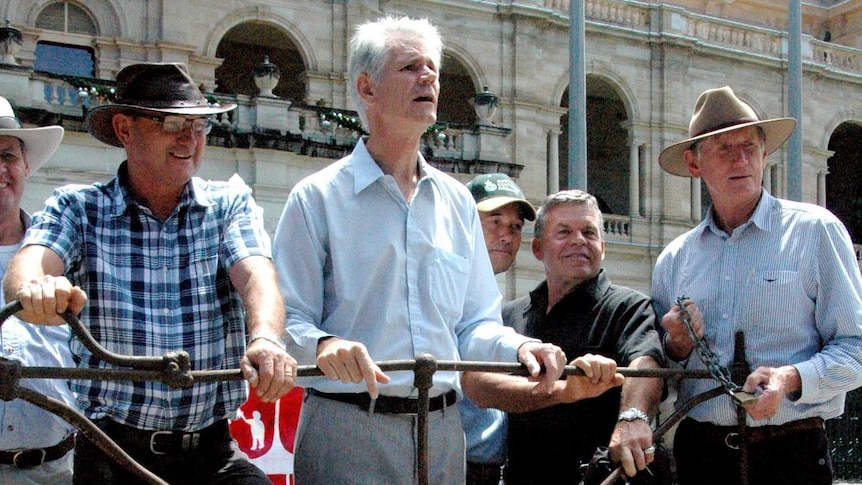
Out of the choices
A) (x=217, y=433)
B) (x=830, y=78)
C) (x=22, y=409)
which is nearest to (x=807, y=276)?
(x=217, y=433)

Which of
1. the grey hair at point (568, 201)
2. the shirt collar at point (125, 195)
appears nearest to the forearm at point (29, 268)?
the shirt collar at point (125, 195)

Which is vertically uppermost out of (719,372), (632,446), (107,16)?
(107,16)

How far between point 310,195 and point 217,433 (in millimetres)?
808

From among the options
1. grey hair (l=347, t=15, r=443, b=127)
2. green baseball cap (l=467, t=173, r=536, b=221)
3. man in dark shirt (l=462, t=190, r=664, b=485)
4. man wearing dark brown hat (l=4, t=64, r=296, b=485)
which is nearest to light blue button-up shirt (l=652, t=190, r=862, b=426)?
man in dark shirt (l=462, t=190, r=664, b=485)

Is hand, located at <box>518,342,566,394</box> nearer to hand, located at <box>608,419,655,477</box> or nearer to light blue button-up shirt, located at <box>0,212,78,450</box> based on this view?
hand, located at <box>608,419,655,477</box>

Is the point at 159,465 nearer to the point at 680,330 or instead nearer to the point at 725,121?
the point at 680,330

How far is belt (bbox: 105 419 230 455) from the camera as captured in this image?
3086 millimetres

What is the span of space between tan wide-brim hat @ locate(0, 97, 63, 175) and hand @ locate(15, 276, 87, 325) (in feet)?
5.60

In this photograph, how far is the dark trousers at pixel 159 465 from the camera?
121 inches

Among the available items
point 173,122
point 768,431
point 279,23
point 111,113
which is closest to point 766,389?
point 768,431

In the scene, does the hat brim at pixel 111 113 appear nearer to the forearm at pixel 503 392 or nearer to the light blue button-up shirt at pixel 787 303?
the forearm at pixel 503 392

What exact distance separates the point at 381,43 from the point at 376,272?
29.1 inches

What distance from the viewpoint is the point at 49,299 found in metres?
2.52

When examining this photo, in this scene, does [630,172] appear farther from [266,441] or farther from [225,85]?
[266,441]
